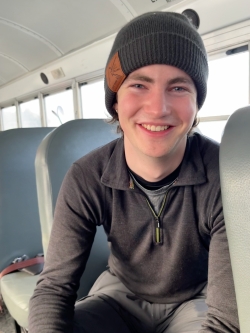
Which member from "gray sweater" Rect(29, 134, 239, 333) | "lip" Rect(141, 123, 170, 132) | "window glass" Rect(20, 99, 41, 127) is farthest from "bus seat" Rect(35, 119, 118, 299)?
"window glass" Rect(20, 99, 41, 127)

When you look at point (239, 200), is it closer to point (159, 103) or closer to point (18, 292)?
point (159, 103)

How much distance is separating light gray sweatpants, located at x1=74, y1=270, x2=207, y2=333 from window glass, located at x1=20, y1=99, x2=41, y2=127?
429 cm

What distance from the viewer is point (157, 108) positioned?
102cm

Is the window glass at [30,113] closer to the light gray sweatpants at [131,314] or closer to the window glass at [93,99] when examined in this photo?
the window glass at [93,99]

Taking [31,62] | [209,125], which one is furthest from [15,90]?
[209,125]

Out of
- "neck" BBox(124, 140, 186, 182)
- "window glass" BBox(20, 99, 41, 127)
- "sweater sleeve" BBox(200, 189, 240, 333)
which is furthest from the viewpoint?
"window glass" BBox(20, 99, 41, 127)

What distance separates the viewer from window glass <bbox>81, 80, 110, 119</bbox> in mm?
3744

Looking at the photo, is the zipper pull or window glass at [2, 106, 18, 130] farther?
window glass at [2, 106, 18, 130]

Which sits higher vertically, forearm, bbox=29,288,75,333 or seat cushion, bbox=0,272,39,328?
forearm, bbox=29,288,75,333

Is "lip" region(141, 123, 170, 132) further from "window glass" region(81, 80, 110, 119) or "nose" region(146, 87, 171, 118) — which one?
"window glass" region(81, 80, 110, 119)

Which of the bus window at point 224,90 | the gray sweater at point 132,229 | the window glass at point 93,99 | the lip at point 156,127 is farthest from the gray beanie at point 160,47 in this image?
the window glass at point 93,99

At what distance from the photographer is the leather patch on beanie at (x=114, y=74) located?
3.59 ft

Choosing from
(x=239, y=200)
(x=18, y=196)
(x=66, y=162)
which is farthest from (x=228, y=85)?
(x=239, y=200)

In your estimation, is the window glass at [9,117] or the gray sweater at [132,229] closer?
the gray sweater at [132,229]
